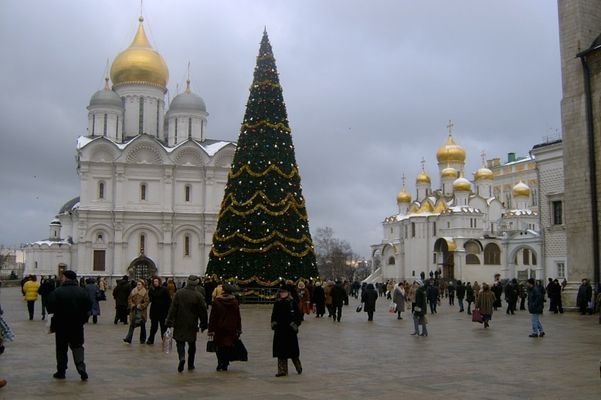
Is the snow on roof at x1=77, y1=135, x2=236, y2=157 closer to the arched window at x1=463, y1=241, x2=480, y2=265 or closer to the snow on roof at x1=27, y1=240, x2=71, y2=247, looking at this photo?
the snow on roof at x1=27, y1=240, x2=71, y2=247

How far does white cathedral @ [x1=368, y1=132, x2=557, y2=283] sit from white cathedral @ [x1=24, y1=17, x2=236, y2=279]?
19.7 meters

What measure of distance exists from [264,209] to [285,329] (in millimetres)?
17808

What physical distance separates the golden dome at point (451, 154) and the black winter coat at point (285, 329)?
66859mm

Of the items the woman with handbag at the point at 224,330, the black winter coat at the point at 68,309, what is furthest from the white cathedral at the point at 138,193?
the black winter coat at the point at 68,309

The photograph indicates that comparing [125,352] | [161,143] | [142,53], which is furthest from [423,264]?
[125,352]

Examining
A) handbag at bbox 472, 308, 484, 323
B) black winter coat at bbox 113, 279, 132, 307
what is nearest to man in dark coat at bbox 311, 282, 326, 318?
handbag at bbox 472, 308, 484, 323

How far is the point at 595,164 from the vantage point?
888 inches

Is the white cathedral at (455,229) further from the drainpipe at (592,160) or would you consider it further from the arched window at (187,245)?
the drainpipe at (592,160)

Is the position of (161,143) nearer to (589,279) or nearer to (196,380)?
(589,279)

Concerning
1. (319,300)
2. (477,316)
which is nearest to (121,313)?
(319,300)

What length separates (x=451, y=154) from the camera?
74.7m

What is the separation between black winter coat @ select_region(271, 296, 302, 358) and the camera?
9586mm

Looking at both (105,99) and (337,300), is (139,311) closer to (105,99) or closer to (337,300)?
(337,300)

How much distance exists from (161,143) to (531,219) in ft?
117
